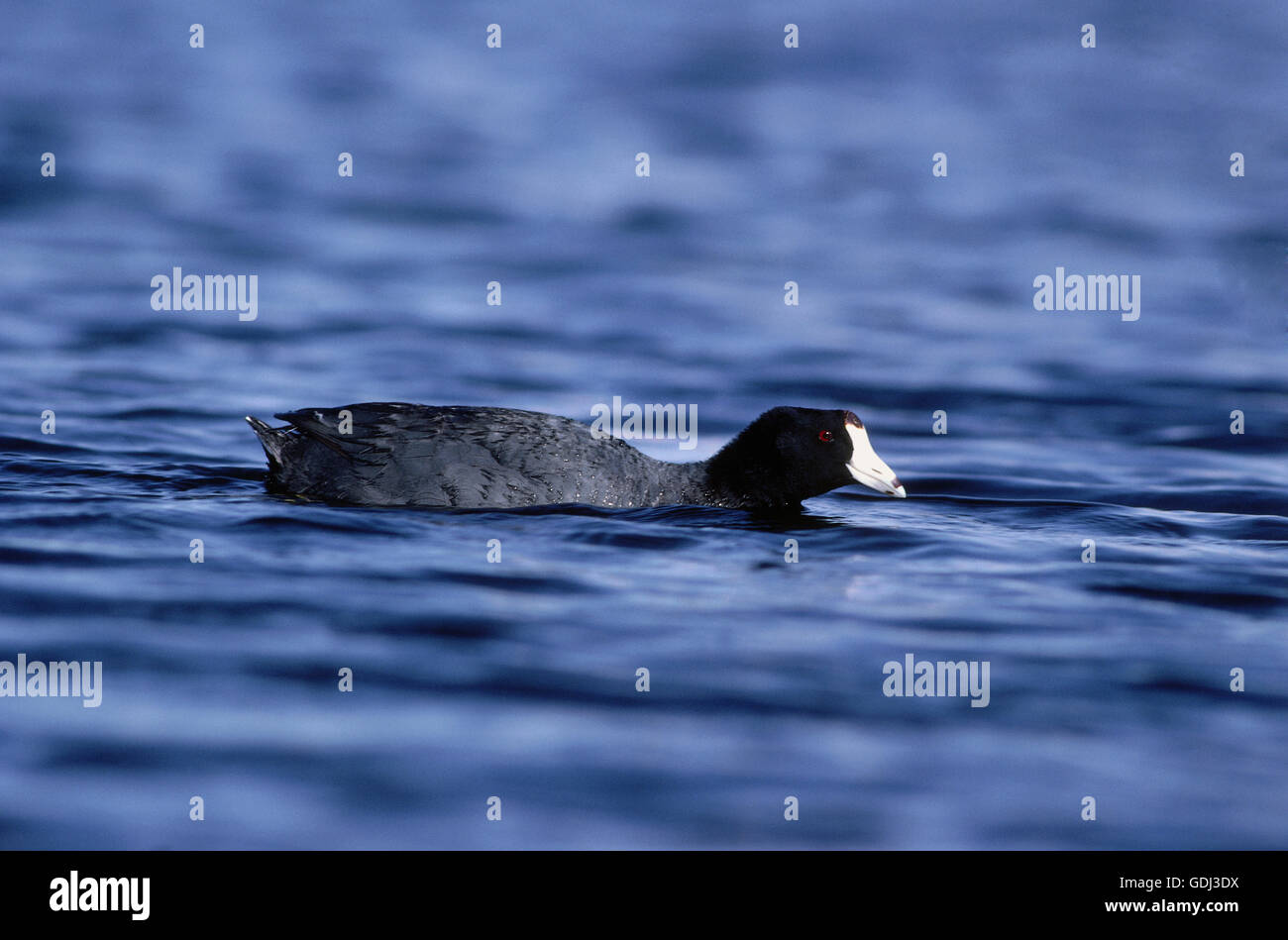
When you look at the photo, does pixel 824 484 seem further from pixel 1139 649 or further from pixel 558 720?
pixel 558 720

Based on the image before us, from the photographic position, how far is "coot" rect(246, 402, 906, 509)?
8.77 m

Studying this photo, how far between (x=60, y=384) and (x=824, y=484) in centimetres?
701
